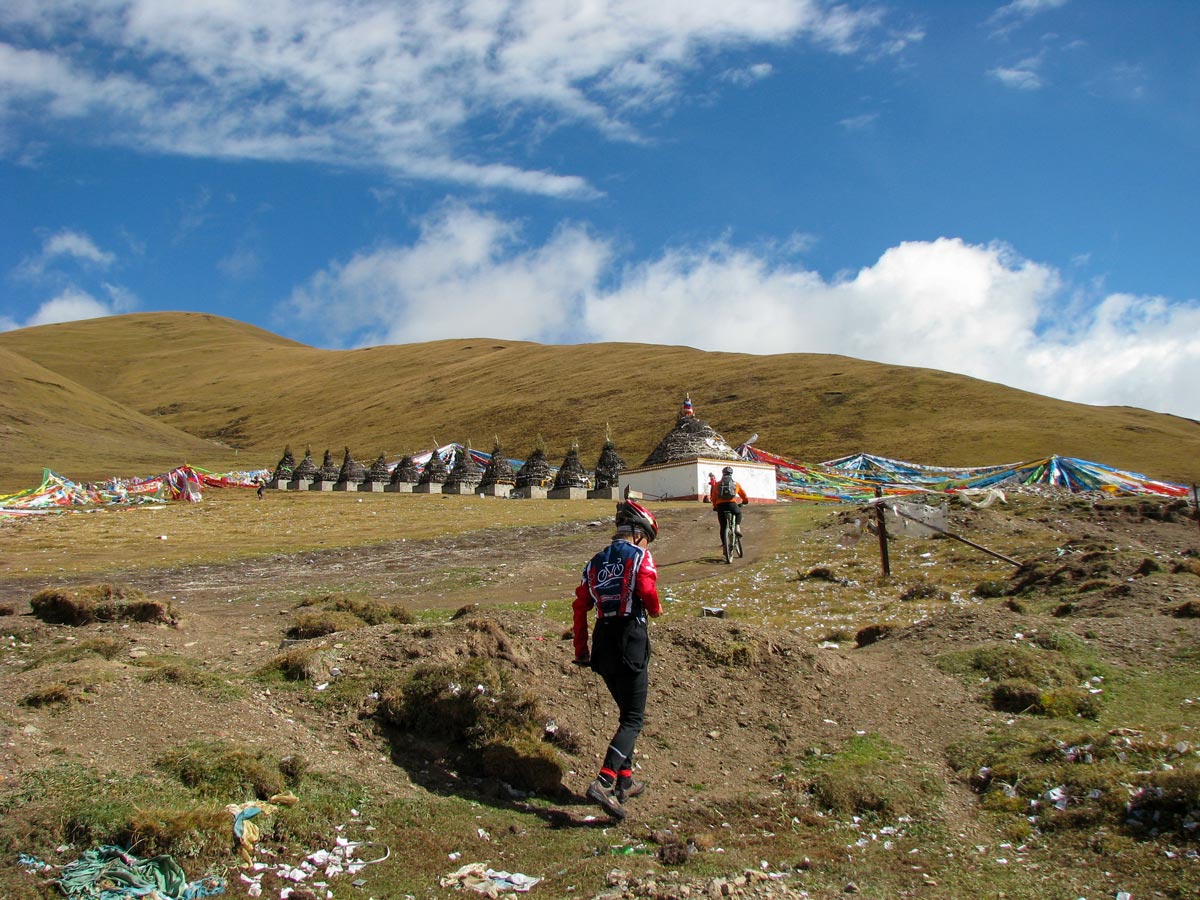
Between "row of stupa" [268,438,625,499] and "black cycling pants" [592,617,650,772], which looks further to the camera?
"row of stupa" [268,438,625,499]

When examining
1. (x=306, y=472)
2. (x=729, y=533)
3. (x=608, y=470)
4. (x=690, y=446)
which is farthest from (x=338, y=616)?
(x=306, y=472)

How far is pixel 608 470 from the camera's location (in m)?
50.9

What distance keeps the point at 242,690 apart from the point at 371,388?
15066 cm

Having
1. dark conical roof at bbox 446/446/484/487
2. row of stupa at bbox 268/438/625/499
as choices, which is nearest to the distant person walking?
row of stupa at bbox 268/438/625/499

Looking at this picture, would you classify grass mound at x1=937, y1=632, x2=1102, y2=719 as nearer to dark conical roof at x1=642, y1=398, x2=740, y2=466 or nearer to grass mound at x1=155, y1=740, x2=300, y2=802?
grass mound at x1=155, y1=740, x2=300, y2=802

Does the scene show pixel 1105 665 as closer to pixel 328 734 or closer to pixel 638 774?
pixel 638 774

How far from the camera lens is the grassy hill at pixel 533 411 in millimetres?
77125

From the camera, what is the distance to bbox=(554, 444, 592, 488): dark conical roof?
51625mm

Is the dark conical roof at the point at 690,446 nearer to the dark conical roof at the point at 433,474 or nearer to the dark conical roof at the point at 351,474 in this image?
the dark conical roof at the point at 433,474

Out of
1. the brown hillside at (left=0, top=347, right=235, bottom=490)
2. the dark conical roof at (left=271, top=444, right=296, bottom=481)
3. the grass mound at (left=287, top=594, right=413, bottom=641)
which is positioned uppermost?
the brown hillside at (left=0, top=347, right=235, bottom=490)

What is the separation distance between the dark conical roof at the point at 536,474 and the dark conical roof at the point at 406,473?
34.7 ft

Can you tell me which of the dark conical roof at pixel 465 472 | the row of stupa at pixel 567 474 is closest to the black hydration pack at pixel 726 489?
the row of stupa at pixel 567 474

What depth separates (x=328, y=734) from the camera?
7.00 metres

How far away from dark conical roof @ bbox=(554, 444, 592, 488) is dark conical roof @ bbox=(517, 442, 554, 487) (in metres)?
1.01
